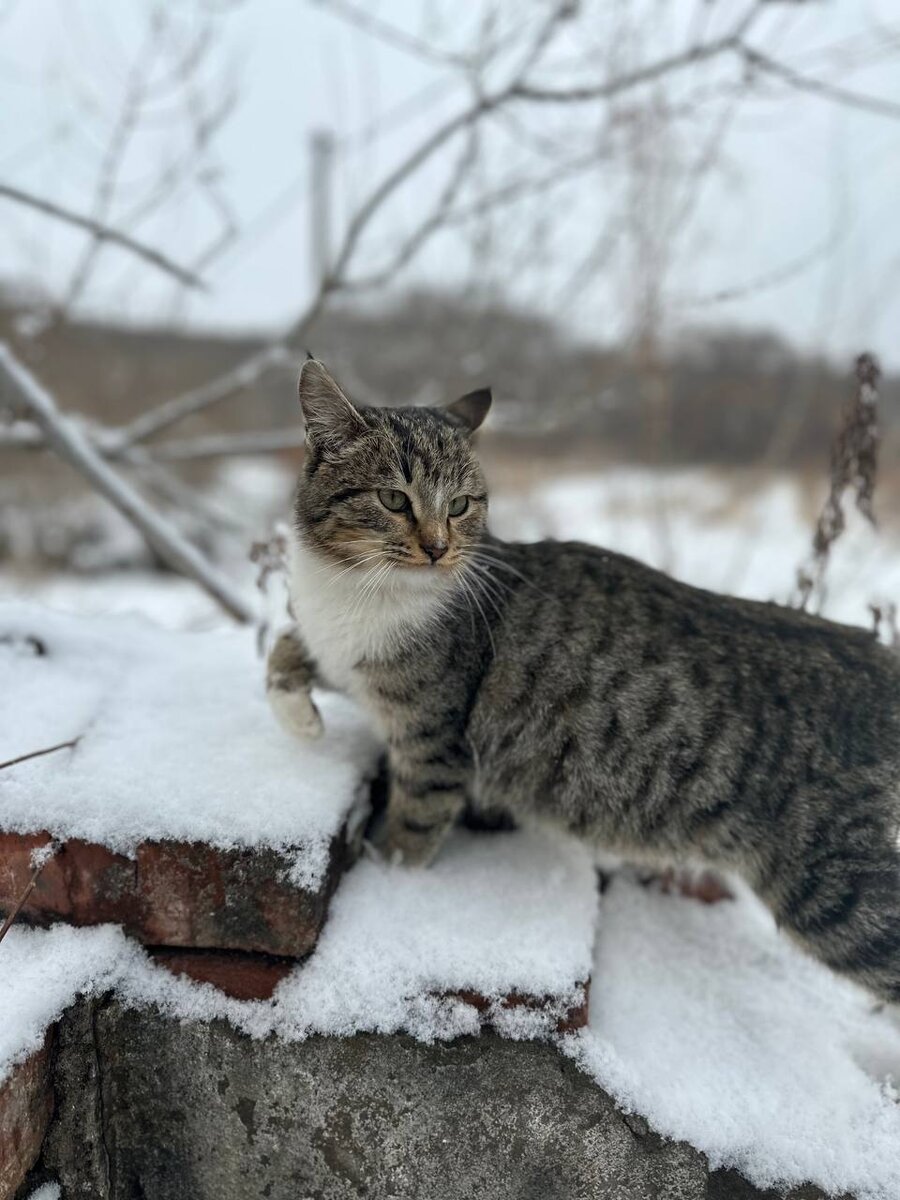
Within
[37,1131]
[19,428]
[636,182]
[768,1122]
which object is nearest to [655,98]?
[636,182]

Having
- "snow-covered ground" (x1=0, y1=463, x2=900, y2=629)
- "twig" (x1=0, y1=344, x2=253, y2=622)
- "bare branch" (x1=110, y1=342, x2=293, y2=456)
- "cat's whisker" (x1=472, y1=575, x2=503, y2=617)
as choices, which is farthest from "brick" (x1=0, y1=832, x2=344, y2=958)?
"snow-covered ground" (x1=0, y1=463, x2=900, y2=629)

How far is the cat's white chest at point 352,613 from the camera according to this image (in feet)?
5.90

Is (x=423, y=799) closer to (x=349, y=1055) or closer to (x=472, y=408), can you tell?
(x=349, y=1055)

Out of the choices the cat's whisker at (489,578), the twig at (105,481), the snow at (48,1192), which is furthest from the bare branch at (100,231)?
the snow at (48,1192)

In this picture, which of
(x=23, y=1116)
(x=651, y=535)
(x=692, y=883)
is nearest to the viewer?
(x=23, y=1116)

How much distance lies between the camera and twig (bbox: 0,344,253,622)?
8.44 ft

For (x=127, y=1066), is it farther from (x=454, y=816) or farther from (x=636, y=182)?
(x=636, y=182)

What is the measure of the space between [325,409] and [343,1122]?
1432 millimetres

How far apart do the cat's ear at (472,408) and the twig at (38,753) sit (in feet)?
3.84

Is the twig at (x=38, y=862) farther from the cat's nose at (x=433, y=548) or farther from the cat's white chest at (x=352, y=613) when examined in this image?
the cat's nose at (x=433, y=548)

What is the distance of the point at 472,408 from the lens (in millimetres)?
2094

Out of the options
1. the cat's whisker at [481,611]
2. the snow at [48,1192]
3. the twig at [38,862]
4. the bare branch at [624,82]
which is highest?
the bare branch at [624,82]

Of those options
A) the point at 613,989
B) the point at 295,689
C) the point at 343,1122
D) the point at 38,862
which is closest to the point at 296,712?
the point at 295,689

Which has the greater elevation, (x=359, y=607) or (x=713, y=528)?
(x=713, y=528)
